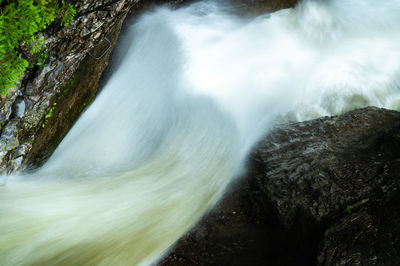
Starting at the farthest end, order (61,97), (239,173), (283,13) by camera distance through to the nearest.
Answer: (283,13), (61,97), (239,173)

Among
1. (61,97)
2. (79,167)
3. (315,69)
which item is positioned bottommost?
(315,69)

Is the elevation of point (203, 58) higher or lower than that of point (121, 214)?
higher

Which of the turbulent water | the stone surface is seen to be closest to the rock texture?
the stone surface

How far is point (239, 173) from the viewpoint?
506 centimetres

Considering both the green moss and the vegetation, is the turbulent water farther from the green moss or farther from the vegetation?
the vegetation

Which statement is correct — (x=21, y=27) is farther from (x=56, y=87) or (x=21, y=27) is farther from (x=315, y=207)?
(x=315, y=207)

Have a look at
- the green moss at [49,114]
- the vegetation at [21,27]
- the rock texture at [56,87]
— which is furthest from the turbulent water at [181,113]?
the vegetation at [21,27]

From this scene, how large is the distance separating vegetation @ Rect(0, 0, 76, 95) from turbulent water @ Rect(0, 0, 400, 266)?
73.6 inches

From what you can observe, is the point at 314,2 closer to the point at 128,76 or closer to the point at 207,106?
the point at 207,106

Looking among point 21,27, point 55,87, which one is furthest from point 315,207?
point 55,87

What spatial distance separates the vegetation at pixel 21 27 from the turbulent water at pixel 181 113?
1.87m

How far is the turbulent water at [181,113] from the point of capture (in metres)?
4.42

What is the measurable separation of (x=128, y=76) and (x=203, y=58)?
1587mm

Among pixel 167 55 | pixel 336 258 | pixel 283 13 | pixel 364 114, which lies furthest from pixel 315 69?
pixel 336 258
